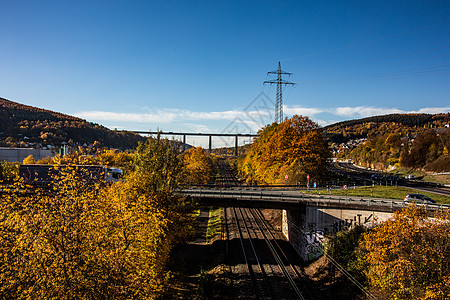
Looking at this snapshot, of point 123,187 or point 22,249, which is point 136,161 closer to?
point 123,187

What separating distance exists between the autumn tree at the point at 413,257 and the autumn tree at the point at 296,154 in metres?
20.6

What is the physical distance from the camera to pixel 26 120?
107 meters

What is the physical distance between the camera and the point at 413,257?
44.6 feet

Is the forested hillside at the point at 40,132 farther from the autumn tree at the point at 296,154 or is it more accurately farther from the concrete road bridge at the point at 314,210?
the concrete road bridge at the point at 314,210

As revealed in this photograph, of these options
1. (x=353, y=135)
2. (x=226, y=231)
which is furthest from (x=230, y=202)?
(x=353, y=135)

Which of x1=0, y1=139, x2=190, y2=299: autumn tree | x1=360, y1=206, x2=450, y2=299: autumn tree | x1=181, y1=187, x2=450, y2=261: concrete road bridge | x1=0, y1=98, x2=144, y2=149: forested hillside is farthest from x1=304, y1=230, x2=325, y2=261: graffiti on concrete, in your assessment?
x1=0, y1=98, x2=144, y2=149: forested hillside

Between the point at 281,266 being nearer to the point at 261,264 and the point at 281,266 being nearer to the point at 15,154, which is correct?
the point at 261,264

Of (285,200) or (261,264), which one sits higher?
(285,200)

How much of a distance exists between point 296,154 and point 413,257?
24.3 m

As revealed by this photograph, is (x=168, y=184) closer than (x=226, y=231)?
Yes

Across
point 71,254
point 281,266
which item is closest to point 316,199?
point 281,266

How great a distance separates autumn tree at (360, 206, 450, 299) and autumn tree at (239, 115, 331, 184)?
20621 mm

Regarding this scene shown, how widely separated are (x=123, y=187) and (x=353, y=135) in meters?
188

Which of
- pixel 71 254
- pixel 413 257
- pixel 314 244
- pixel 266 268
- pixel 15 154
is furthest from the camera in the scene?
pixel 15 154
